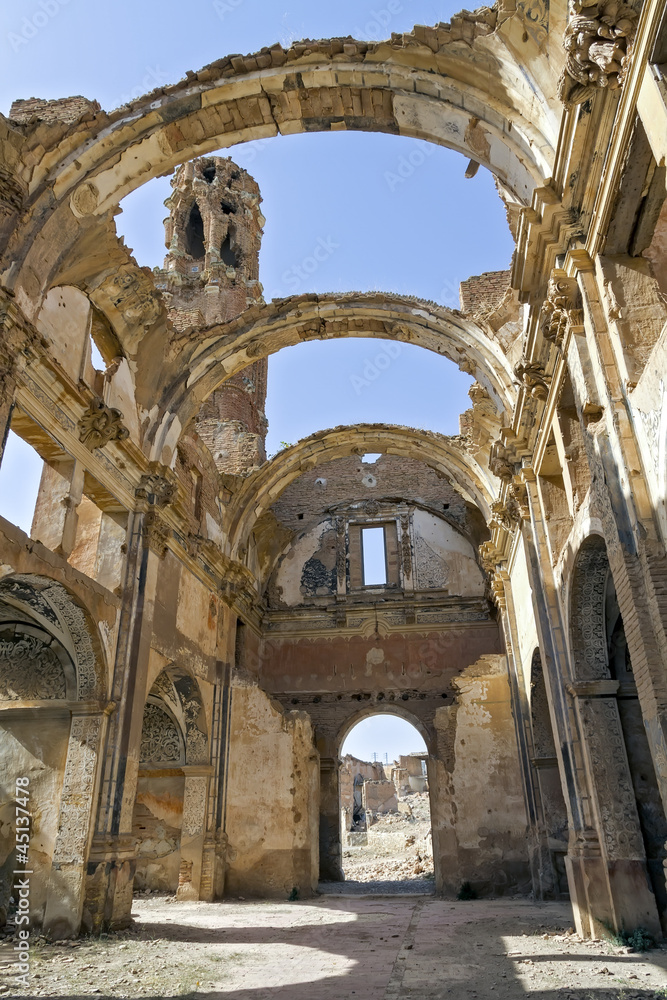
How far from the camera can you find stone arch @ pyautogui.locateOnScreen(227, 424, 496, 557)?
15008 millimetres

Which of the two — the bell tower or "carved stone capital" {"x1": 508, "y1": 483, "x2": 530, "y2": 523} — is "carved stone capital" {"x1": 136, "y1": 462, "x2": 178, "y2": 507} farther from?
the bell tower

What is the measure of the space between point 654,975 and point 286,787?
898 centimetres

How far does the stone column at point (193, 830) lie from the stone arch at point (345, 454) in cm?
449

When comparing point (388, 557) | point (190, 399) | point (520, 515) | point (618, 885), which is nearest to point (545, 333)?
point (520, 515)

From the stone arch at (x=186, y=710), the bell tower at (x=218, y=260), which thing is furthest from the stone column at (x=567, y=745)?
the bell tower at (x=218, y=260)

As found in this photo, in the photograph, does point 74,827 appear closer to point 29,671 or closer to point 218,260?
point 29,671

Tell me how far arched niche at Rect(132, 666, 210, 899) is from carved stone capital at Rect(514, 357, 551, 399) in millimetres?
7688

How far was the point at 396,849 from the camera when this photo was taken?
2458cm

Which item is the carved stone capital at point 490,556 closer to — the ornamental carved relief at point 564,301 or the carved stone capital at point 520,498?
the carved stone capital at point 520,498

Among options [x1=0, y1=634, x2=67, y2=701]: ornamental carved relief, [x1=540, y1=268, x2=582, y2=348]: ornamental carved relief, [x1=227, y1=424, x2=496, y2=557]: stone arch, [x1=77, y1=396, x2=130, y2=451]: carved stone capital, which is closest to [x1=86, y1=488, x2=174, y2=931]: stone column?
[x1=0, y1=634, x2=67, y2=701]: ornamental carved relief

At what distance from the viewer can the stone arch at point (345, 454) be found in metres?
15.0

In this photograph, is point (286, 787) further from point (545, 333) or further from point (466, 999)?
point (545, 333)

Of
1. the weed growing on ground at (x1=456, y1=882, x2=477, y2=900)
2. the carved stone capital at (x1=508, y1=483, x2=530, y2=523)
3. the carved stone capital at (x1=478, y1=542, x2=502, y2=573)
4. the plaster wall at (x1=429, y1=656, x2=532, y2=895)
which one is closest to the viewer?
the carved stone capital at (x1=508, y1=483, x2=530, y2=523)

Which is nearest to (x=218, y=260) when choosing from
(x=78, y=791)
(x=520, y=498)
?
(x=520, y=498)
